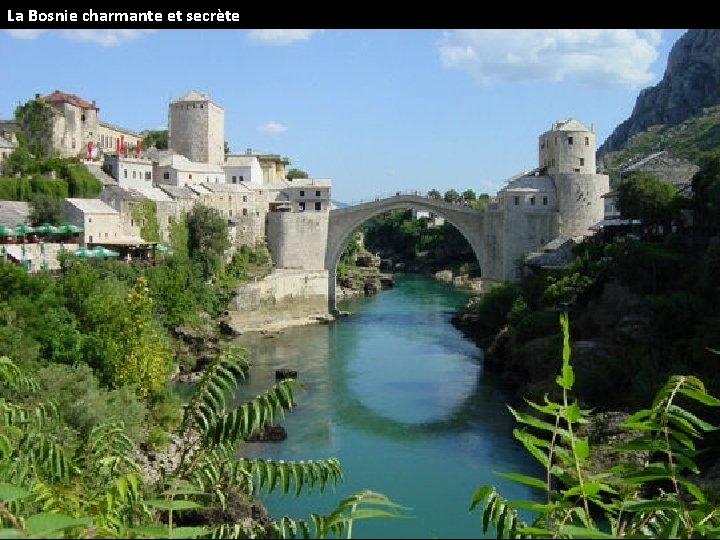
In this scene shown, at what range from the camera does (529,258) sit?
25.8 metres

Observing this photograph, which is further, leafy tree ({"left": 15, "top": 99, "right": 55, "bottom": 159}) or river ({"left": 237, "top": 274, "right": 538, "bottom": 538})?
leafy tree ({"left": 15, "top": 99, "right": 55, "bottom": 159})

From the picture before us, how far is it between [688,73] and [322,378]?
44423 millimetres

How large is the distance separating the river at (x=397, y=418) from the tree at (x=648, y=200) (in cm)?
565

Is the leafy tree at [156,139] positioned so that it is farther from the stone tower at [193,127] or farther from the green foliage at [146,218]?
the green foliage at [146,218]

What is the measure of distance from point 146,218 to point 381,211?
33.3ft

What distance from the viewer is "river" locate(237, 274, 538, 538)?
37.8 ft

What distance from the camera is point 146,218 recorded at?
26453 mm

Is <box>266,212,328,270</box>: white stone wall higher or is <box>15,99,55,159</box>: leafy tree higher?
<box>15,99,55,159</box>: leafy tree

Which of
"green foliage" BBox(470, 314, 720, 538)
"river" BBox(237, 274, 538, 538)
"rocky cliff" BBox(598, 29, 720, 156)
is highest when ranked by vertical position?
"rocky cliff" BBox(598, 29, 720, 156)

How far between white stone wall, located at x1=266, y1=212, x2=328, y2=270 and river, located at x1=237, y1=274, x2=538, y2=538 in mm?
4926

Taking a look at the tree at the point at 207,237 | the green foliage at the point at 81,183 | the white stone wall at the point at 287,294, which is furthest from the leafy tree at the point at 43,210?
the white stone wall at the point at 287,294

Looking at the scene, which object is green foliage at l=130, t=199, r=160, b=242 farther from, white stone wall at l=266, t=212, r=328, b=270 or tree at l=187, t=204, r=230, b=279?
white stone wall at l=266, t=212, r=328, b=270

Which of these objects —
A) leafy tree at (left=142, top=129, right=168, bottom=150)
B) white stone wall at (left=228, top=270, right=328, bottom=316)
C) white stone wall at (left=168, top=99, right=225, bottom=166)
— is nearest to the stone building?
white stone wall at (left=228, top=270, right=328, bottom=316)
